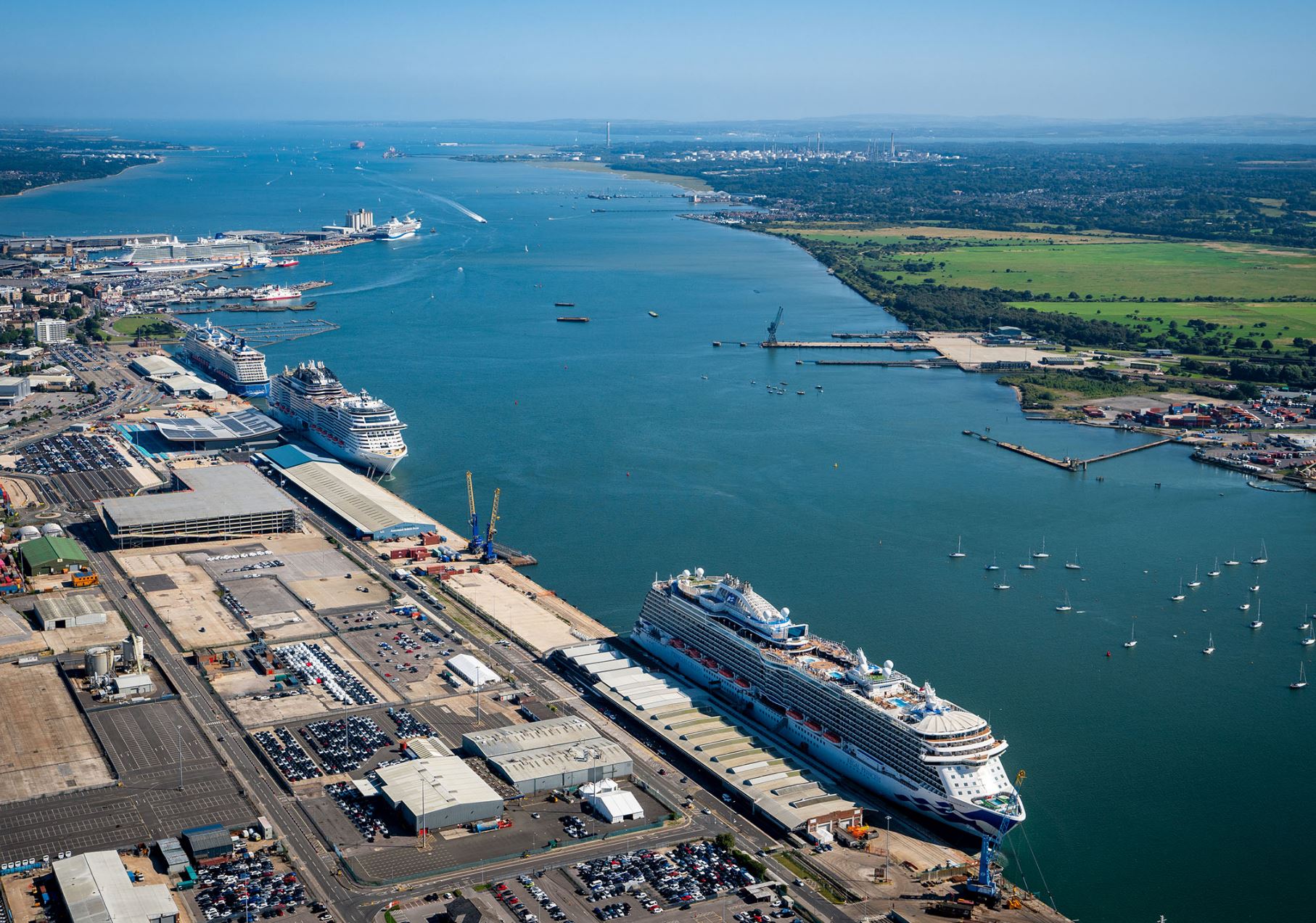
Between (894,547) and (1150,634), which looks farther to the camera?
(894,547)

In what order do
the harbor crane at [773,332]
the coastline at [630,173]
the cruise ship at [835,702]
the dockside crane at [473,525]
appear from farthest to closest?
the coastline at [630,173]
the harbor crane at [773,332]
the dockside crane at [473,525]
the cruise ship at [835,702]

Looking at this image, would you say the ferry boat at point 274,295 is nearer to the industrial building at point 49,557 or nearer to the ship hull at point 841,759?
the industrial building at point 49,557

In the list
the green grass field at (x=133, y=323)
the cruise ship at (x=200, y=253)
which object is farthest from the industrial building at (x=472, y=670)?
the cruise ship at (x=200, y=253)

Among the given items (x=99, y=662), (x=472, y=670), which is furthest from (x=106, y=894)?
(x=472, y=670)

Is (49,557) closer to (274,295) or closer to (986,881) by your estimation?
(986,881)

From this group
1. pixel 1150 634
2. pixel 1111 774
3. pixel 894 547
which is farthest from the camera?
pixel 894 547

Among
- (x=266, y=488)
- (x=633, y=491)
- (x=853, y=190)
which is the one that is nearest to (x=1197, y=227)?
(x=853, y=190)

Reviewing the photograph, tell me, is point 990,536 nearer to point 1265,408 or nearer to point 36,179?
point 1265,408
